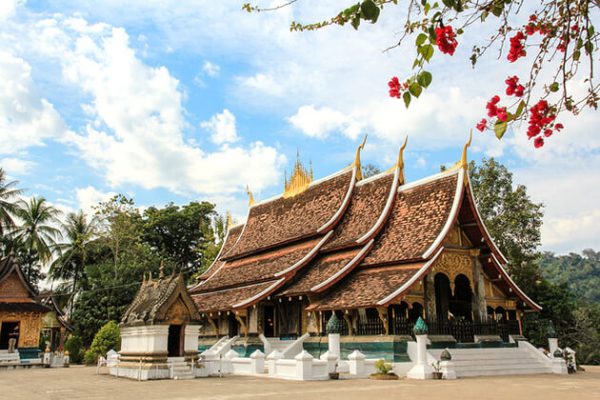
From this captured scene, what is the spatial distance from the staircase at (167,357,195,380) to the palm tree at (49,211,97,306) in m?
20.6

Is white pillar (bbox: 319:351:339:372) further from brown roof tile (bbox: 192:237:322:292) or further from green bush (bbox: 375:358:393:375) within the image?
brown roof tile (bbox: 192:237:322:292)

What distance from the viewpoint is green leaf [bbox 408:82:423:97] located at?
2990 mm

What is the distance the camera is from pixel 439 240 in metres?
15.1

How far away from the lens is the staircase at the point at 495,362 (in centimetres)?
1389

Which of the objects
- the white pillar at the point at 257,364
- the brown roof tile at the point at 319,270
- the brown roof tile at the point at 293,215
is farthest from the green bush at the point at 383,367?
the brown roof tile at the point at 293,215

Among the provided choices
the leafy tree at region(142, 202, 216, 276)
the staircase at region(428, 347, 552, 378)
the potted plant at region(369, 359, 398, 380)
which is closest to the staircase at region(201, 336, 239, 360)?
the potted plant at region(369, 359, 398, 380)

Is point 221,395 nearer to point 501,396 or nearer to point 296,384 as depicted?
point 296,384

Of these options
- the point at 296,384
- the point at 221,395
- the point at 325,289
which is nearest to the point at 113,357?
the point at 325,289

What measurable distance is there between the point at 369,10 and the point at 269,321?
17.0 m

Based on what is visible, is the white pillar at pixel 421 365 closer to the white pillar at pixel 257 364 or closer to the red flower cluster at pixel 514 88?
the white pillar at pixel 257 364

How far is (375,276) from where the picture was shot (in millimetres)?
15914

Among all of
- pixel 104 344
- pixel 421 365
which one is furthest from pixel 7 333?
pixel 421 365

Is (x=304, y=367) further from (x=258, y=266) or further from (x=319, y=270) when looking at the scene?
(x=258, y=266)

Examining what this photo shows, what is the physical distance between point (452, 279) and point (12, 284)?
18581mm
